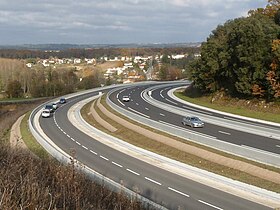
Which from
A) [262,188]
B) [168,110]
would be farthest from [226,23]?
[262,188]

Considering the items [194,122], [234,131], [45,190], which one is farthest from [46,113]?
[45,190]

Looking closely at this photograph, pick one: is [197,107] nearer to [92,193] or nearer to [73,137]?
[73,137]

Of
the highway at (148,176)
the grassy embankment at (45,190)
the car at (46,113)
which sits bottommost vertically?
the car at (46,113)

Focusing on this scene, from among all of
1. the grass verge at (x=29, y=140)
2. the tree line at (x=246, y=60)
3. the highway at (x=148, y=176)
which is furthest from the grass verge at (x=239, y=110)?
the grass verge at (x=29, y=140)

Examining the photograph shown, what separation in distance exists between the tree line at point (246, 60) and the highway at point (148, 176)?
10425 millimetres

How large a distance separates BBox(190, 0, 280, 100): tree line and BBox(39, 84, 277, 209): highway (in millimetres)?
10425

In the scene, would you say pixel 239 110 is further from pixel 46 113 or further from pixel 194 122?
pixel 46 113

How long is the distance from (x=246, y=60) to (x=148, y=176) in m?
25.7

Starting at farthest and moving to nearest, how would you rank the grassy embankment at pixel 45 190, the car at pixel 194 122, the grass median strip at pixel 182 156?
the car at pixel 194 122 < the grass median strip at pixel 182 156 < the grassy embankment at pixel 45 190

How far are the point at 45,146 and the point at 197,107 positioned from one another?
22.4 metres

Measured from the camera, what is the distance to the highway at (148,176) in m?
18.9

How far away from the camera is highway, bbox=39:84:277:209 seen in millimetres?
18906

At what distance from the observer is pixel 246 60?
147ft

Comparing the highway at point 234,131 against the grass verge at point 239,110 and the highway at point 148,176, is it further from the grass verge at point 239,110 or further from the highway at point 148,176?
the grass verge at point 239,110
